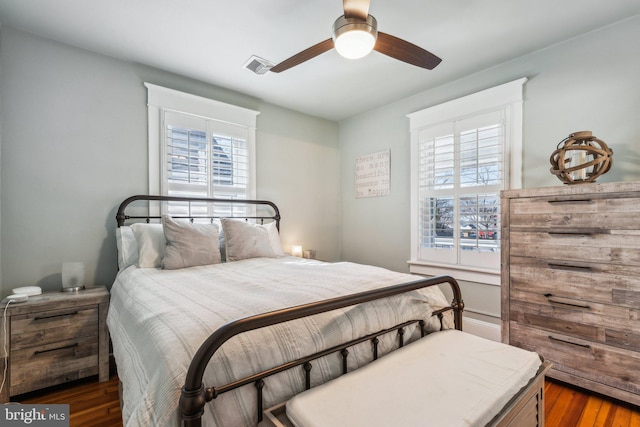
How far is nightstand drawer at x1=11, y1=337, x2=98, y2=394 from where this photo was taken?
189 cm

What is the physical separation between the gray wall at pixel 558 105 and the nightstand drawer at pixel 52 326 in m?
2.94

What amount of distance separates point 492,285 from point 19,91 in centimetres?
420

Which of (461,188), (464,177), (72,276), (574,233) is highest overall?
(464,177)

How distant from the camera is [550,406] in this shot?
184 cm

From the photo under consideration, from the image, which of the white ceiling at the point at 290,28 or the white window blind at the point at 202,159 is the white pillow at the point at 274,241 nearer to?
the white window blind at the point at 202,159

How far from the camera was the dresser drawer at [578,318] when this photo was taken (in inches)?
69.8

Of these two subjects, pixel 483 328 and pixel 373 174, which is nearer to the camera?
pixel 483 328

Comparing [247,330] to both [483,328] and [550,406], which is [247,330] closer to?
[550,406]

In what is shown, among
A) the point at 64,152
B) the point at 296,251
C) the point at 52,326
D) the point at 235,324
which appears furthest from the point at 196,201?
the point at 235,324

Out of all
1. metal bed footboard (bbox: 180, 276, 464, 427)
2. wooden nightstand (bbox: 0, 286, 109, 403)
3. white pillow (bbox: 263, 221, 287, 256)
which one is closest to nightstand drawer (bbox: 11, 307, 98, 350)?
wooden nightstand (bbox: 0, 286, 109, 403)

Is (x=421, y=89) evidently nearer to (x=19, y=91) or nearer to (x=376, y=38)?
(x=376, y=38)

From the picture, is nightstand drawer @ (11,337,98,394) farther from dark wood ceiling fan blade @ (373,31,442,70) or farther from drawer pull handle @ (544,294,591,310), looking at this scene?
drawer pull handle @ (544,294,591,310)

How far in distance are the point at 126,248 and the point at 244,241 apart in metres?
0.92

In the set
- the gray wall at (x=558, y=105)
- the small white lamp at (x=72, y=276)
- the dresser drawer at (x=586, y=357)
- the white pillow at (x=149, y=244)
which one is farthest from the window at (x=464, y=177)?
the small white lamp at (x=72, y=276)
